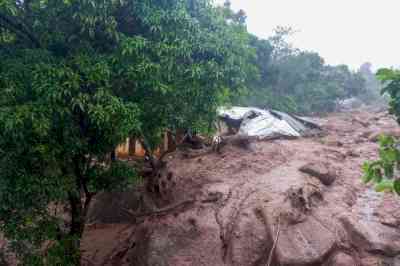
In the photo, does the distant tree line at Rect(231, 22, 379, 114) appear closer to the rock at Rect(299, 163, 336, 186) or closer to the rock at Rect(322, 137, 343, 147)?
the rock at Rect(322, 137, 343, 147)

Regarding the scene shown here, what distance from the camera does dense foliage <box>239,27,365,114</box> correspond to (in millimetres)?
20703

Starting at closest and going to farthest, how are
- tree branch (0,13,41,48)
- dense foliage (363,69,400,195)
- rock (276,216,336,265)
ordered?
1. dense foliage (363,69,400,195)
2. tree branch (0,13,41,48)
3. rock (276,216,336,265)

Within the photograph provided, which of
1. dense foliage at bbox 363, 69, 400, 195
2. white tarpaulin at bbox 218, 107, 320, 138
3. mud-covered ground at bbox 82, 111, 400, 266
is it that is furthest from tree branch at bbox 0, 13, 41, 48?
white tarpaulin at bbox 218, 107, 320, 138

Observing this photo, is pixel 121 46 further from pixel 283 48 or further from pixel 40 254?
pixel 283 48

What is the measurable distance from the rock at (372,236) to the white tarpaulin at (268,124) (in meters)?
4.82

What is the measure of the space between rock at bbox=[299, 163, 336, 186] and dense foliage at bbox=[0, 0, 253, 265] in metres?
2.81

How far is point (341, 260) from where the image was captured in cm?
539

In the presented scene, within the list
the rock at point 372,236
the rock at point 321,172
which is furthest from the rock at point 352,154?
the rock at point 372,236

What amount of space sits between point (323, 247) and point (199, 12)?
15.6 ft

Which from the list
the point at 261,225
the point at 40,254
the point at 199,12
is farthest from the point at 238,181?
the point at 40,254

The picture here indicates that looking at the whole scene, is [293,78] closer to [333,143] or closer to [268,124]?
[268,124]

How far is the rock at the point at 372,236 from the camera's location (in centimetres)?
553

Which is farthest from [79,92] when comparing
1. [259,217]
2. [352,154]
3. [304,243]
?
[352,154]

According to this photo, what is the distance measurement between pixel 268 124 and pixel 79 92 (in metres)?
8.51
